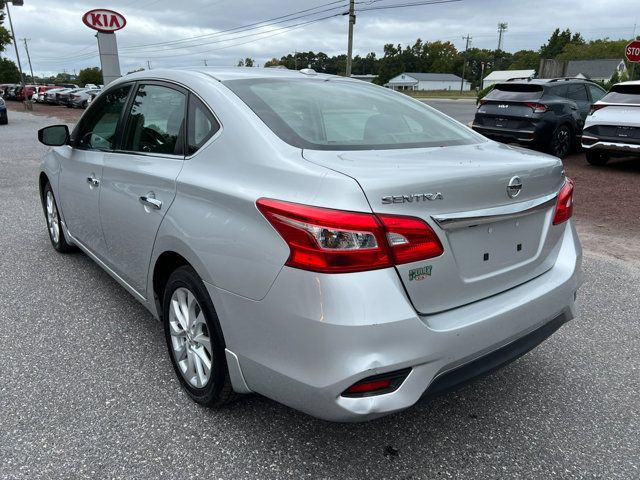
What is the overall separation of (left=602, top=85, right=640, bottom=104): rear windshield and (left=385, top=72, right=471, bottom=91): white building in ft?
370

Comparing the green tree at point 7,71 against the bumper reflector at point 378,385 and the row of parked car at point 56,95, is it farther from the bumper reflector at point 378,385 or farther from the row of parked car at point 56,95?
the bumper reflector at point 378,385

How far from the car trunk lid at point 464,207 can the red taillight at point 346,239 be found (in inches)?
2.0

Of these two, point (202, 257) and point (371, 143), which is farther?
point (371, 143)

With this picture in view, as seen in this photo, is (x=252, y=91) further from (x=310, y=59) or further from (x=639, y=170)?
(x=310, y=59)

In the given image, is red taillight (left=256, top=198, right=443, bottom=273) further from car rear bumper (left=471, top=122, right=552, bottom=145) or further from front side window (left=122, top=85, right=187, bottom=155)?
car rear bumper (left=471, top=122, right=552, bottom=145)

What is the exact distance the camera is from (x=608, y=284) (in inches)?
170

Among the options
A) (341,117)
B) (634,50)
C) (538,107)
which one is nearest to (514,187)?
(341,117)

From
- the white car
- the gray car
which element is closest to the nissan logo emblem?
the gray car

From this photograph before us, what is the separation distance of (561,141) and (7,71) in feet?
281

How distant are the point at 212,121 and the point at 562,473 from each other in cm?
220

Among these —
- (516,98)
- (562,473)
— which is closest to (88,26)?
(516,98)

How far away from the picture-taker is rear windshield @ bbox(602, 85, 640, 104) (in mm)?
9016

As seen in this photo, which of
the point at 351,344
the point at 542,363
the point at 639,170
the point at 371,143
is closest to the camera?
the point at 351,344

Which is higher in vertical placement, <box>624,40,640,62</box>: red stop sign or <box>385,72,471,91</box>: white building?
<box>624,40,640,62</box>: red stop sign
